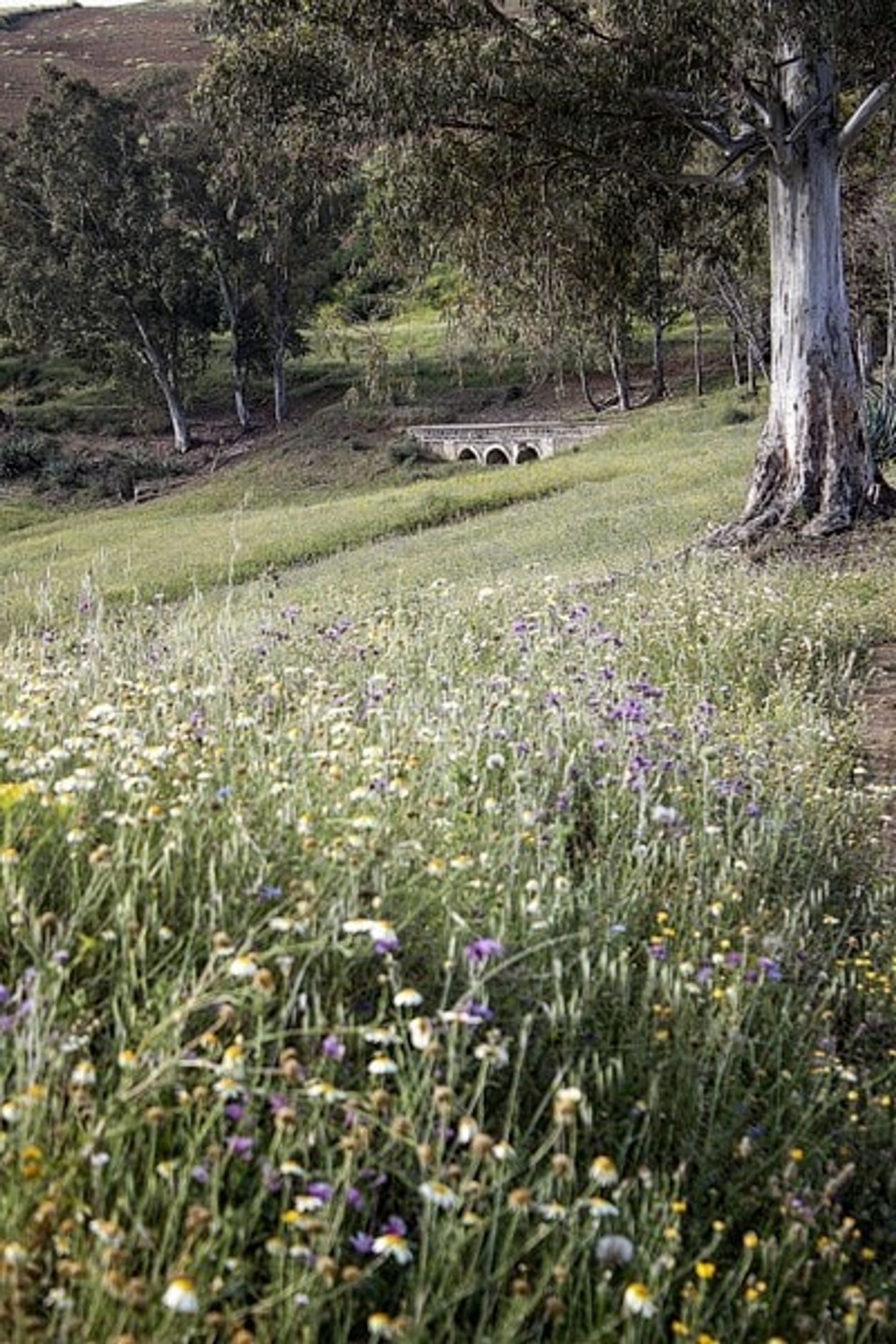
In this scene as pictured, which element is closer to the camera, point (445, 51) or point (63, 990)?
point (63, 990)

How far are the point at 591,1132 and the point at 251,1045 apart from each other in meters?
0.84

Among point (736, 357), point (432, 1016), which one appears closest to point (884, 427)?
point (432, 1016)

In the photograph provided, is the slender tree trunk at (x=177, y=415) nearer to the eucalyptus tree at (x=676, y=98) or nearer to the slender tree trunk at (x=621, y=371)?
the slender tree trunk at (x=621, y=371)

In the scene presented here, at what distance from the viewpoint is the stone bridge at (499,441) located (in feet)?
146

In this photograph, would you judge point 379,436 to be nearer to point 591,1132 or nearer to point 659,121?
point 659,121

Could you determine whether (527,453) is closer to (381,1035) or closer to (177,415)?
(177,415)

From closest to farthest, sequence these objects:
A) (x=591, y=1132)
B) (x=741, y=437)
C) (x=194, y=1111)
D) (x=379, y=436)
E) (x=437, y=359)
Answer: (x=194, y=1111) < (x=591, y=1132) < (x=741, y=437) < (x=379, y=436) < (x=437, y=359)

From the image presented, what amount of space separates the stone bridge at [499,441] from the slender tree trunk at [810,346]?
1119 inches

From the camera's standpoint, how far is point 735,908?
4.07 metres

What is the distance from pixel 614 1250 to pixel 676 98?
1356 centimetres

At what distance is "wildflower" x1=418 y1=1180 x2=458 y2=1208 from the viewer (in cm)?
219

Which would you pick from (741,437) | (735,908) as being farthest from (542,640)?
(741,437)

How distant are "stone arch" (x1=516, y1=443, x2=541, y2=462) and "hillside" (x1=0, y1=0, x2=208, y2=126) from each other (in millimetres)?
60486

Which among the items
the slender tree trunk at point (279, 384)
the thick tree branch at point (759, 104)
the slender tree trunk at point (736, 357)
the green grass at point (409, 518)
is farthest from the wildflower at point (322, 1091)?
the slender tree trunk at point (279, 384)
